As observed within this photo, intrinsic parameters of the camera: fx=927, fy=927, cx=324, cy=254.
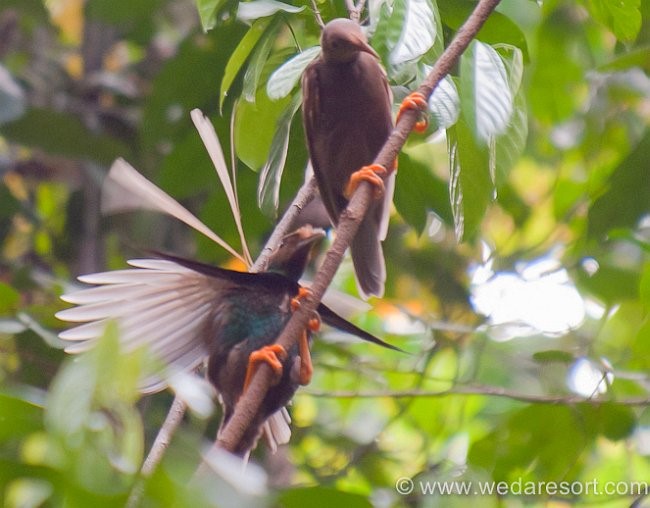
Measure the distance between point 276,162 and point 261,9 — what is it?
0.27m

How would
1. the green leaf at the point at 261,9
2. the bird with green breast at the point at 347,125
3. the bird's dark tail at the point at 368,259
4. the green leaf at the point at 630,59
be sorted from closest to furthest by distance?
the green leaf at the point at 261,9 < the green leaf at the point at 630,59 < the bird with green breast at the point at 347,125 < the bird's dark tail at the point at 368,259

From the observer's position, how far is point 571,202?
2727 millimetres

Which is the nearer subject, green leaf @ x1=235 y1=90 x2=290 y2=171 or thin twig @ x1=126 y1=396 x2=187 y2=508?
thin twig @ x1=126 y1=396 x2=187 y2=508

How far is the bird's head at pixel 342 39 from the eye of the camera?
1694 mm

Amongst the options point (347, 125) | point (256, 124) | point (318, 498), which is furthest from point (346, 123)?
point (318, 498)

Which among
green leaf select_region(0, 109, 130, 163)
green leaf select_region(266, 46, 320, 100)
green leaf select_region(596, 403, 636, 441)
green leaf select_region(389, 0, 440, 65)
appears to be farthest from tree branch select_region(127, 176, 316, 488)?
green leaf select_region(0, 109, 130, 163)

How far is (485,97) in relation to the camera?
1388 millimetres

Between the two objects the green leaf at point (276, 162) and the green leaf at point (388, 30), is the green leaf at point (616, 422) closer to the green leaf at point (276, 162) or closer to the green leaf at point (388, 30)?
the green leaf at point (276, 162)

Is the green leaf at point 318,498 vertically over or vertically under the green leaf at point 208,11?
under

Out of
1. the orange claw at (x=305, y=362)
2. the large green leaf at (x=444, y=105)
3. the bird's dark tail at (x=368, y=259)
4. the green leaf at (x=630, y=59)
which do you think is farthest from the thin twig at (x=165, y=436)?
the green leaf at (x=630, y=59)

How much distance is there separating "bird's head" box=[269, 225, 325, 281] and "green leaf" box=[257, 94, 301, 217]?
21cm

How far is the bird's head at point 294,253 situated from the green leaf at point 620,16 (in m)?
0.70

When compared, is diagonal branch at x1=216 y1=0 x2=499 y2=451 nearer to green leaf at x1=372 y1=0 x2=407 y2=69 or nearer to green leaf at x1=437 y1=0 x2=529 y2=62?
green leaf at x1=372 y1=0 x2=407 y2=69

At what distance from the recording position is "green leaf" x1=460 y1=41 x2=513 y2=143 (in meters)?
1.38
